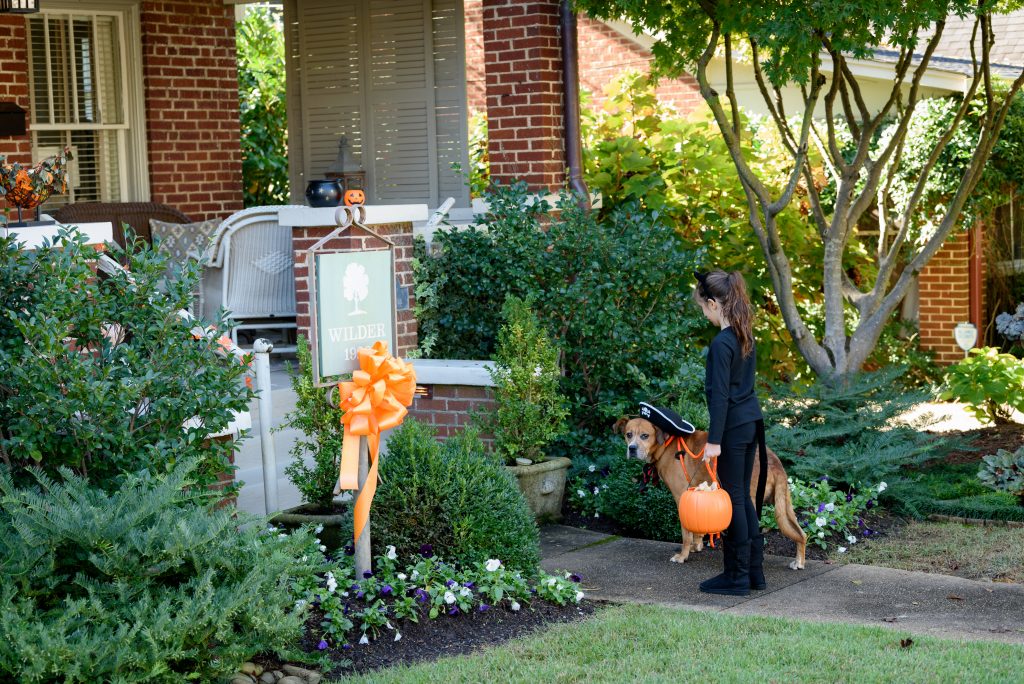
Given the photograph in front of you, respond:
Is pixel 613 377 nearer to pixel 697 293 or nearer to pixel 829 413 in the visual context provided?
pixel 829 413

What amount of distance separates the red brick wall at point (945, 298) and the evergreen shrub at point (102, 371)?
10425 millimetres

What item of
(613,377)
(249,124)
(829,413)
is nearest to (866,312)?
(829,413)

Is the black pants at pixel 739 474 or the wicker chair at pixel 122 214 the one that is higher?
the wicker chair at pixel 122 214

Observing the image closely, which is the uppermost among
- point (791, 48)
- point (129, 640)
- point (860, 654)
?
point (791, 48)

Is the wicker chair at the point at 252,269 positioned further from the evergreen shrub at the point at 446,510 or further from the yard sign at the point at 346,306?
the evergreen shrub at the point at 446,510

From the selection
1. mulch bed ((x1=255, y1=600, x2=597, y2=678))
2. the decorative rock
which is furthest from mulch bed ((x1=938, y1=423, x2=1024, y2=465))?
the decorative rock

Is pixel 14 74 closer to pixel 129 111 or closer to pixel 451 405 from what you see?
pixel 129 111

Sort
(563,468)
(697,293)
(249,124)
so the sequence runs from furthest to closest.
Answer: (249,124)
(563,468)
(697,293)

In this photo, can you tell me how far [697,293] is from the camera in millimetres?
5992

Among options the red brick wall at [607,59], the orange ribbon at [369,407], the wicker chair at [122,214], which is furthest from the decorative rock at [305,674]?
the red brick wall at [607,59]

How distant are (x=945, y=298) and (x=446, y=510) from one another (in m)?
9.75

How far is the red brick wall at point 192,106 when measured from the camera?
11.4 meters

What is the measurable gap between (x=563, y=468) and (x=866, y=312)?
335 cm

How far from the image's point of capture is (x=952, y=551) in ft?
22.7
